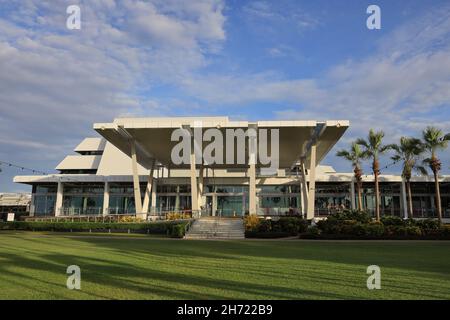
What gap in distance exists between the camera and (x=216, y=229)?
26094 millimetres

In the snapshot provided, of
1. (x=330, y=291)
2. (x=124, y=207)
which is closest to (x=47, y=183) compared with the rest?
(x=124, y=207)

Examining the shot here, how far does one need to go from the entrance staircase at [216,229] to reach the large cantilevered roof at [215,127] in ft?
22.3

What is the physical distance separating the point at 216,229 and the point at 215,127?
7.14 metres

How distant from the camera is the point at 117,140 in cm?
3209

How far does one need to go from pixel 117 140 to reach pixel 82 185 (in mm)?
15473

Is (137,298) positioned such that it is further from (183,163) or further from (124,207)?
(124,207)

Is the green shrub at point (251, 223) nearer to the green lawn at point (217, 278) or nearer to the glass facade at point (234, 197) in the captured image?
the green lawn at point (217, 278)

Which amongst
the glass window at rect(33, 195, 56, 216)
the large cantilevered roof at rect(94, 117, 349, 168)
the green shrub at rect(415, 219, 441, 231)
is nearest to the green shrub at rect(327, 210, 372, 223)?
the green shrub at rect(415, 219, 441, 231)

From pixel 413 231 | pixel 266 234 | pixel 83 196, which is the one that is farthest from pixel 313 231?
pixel 83 196

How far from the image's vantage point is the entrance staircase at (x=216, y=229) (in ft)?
80.2

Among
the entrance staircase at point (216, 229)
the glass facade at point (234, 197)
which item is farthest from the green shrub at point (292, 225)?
the glass facade at point (234, 197)

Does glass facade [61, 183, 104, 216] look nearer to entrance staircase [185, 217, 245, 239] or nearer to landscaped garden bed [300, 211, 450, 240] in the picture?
entrance staircase [185, 217, 245, 239]

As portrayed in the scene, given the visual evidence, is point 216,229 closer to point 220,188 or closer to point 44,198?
point 220,188

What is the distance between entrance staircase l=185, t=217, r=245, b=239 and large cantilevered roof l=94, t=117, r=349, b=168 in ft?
22.3
